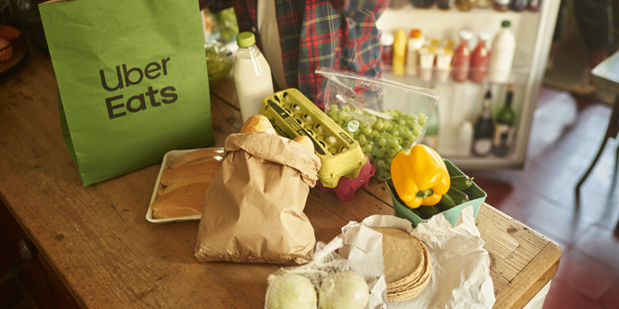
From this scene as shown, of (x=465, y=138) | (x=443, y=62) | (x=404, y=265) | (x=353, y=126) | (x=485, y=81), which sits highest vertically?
(x=353, y=126)

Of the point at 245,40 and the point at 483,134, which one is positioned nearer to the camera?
the point at 245,40

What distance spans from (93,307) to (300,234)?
1.23 ft

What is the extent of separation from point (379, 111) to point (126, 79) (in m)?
0.55

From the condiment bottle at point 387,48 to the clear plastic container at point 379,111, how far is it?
1.06m

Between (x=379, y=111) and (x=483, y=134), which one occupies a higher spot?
(x=379, y=111)

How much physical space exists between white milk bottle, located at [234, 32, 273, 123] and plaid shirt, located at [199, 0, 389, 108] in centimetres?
11

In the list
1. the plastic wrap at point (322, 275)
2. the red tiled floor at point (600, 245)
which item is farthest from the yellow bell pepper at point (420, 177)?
the red tiled floor at point (600, 245)

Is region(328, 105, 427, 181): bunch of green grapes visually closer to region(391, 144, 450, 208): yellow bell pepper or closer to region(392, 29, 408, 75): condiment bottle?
region(391, 144, 450, 208): yellow bell pepper

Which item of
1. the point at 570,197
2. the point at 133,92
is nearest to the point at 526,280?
the point at 133,92

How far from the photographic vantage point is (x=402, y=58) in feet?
6.94

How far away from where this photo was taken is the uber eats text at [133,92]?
3.00 ft

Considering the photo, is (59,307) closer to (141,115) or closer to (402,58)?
(141,115)

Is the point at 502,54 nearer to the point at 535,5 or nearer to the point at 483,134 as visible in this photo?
the point at 535,5

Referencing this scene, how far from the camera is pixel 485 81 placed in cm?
212
